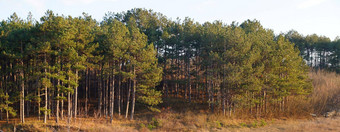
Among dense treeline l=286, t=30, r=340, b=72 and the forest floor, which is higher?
dense treeline l=286, t=30, r=340, b=72

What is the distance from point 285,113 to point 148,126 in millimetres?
20151

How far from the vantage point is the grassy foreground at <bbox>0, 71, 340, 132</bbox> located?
20188 mm

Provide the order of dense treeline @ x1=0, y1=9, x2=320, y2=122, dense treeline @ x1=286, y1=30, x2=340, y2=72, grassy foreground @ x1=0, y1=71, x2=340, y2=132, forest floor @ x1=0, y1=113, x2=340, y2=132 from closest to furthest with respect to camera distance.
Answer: forest floor @ x1=0, y1=113, x2=340, y2=132 < grassy foreground @ x1=0, y1=71, x2=340, y2=132 < dense treeline @ x1=0, y1=9, x2=320, y2=122 < dense treeline @ x1=286, y1=30, x2=340, y2=72

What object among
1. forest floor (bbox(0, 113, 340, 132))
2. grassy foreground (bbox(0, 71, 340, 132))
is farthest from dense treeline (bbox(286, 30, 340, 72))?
forest floor (bbox(0, 113, 340, 132))

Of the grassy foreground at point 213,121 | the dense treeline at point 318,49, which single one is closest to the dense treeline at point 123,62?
the grassy foreground at point 213,121

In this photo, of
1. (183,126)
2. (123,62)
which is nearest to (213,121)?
(183,126)

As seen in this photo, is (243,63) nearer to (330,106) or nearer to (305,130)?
(305,130)

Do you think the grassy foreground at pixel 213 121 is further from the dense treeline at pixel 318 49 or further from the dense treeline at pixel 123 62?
the dense treeline at pixel 318 49

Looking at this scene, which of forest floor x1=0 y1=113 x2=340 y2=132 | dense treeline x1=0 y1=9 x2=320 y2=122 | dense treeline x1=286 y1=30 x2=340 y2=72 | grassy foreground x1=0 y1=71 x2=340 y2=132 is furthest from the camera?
dense treeline x1=286 y1=30 x2=340 y2=72

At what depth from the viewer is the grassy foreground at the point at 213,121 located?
20.2 metres

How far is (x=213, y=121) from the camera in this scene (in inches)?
954

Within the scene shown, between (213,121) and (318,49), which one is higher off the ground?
(318,49)

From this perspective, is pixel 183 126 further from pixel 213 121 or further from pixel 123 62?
pixel 123 62

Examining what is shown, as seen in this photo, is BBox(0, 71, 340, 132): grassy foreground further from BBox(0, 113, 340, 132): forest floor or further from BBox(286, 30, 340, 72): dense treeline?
BBox(286, 30, 340, 72): dense treeline
